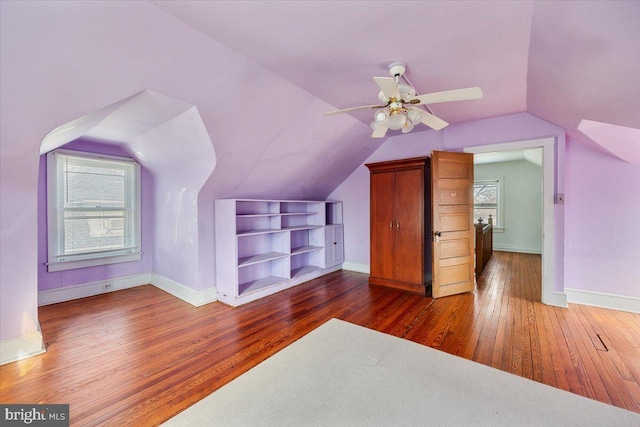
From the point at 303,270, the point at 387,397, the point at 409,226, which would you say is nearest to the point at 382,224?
the point at 409,226

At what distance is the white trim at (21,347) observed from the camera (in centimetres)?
210

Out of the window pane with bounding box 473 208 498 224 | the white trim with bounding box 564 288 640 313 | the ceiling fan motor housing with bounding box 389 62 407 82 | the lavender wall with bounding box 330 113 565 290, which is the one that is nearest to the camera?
the ceiling fan motor housing with bounding box 389 62 407 82

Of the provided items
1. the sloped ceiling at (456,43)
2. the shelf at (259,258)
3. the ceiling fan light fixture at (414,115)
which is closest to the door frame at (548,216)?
the sloped ceiling at (456,43)

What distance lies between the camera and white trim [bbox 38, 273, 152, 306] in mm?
3373

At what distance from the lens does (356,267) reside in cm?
497

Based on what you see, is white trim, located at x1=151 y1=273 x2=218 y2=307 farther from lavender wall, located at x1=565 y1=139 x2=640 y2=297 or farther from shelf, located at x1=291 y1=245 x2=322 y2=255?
lavender wall, located at x1=565 y1=139 x2=640 y2=297

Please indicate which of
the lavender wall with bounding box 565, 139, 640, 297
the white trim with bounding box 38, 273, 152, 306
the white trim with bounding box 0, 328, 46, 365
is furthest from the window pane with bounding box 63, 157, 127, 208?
the lavender wall with bounding box 565, 139, 640, 297

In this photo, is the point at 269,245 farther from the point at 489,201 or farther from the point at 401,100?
the point at 489,201

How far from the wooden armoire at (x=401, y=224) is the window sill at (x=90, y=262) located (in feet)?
12.7

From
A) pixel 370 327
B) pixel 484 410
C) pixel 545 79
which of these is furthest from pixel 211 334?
pixel 545 79

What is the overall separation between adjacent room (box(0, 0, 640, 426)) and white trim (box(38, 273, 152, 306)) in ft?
0.08

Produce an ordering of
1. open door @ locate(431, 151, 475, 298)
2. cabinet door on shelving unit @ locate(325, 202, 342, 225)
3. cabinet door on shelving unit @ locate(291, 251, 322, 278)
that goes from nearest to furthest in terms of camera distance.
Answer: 1. open door @ locate(431, 151, 475, 298)
2. cabinet door on shelving unit @ locate(291, 251, 322, 278)
3. cabinet door on shelving unit @ locate(325, 202, 342, 225)

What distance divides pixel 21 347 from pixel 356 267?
169 inches

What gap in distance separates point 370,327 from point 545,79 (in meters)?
2.82
